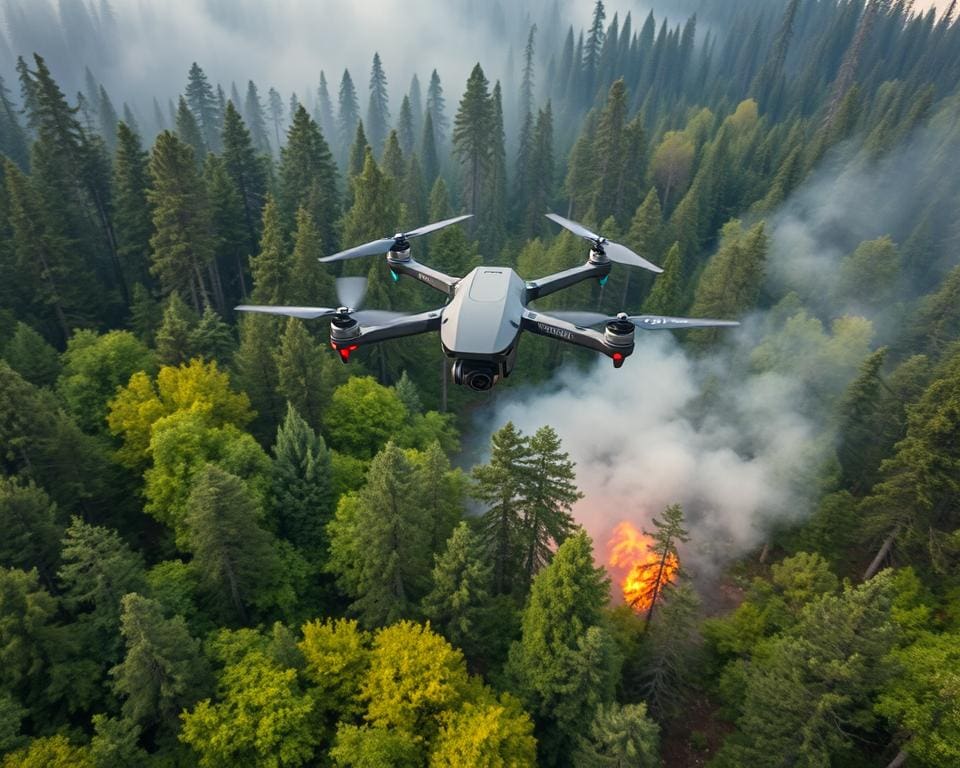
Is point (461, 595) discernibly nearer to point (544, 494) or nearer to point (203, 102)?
point (544, 494)

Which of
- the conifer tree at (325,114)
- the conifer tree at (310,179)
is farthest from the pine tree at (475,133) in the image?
the conifer tree at (325,114)

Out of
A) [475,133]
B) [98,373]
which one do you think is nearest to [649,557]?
[98,373]

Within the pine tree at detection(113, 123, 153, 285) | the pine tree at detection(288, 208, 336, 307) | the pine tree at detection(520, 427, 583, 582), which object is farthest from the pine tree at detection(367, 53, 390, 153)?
the pine tree at detection(520, 427, 583, 582)

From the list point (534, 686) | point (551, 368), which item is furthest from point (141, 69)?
point (534, 686)

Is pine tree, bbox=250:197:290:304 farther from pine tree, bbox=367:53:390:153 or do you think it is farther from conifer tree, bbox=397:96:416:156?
pine tree, bbox=367:53:390:153

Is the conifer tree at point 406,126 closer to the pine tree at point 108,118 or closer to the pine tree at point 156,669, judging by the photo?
the pine tree at point 108,118
